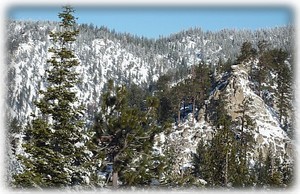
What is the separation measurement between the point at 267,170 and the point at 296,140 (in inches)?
505

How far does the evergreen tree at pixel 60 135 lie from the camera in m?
17.6

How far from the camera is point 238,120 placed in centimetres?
5547

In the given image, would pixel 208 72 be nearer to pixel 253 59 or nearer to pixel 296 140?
pixel 253 59

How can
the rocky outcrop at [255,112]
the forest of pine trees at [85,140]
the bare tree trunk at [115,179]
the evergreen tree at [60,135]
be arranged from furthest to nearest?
the rocky outcrop at [255,112] < the evergreen tree at [60,135] < the forest of pine trees at [85,140] < the bare tree trunk at [115,179]

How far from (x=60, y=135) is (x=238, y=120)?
39.9 metres

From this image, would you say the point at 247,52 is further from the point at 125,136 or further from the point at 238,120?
the point at 125,136

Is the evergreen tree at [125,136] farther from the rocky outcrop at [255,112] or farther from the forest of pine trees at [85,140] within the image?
the rocky outcrop at [255,112]

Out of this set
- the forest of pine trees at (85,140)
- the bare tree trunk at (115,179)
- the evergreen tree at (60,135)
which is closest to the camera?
the bare tree trunk at (115,179)

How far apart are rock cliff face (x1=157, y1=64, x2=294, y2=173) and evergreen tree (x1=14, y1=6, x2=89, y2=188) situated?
28.4 meters

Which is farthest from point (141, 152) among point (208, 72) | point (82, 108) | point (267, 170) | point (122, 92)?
point (208, 72)

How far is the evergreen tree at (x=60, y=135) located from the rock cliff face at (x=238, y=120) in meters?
28.4

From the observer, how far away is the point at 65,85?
1892 centimetres

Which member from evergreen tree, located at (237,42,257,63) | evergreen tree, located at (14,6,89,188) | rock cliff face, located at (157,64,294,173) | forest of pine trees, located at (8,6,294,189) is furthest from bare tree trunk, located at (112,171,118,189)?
evergreen tree, located at (237,42,257,63)

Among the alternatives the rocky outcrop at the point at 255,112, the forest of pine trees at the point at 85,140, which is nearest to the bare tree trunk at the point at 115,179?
the forest of pine trees at the point at 85,140
